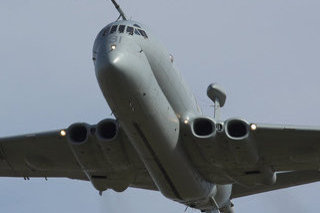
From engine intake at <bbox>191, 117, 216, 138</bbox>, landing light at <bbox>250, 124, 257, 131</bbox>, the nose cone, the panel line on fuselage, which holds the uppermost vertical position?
landing light at <bbox>250, 124, 257, 131</bbox>

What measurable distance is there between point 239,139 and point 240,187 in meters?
6.94

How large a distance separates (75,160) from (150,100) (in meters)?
6.54

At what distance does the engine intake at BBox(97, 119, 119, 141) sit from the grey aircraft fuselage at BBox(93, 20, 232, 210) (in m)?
1.18

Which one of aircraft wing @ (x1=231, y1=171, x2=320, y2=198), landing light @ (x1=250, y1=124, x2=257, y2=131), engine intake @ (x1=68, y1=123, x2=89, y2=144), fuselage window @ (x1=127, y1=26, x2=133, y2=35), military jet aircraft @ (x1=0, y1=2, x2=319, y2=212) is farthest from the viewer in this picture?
aircraft wing @ (x1=231, y1=171, x2=320, y2=198)

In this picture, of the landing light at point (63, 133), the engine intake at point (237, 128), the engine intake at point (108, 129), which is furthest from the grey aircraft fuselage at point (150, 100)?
the landing light at point (63, 133)

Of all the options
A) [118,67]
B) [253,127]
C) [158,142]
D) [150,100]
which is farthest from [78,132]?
[253,127]

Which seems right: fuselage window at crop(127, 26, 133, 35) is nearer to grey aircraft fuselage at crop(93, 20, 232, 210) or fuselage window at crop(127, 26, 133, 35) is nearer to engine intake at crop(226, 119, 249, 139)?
grey aircraft fuselage at crop(93, 20, 232, 210)

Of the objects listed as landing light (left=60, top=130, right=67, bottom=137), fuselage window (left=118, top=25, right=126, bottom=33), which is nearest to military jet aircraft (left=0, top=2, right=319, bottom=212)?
fuselage window (left=118, top=25, right=126, bottom=33)

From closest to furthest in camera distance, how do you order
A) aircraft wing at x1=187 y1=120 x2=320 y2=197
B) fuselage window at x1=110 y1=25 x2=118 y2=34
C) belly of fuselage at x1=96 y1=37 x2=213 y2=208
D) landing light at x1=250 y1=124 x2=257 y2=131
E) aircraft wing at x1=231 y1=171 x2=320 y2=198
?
belly of fuselage at x1=96 y1=37 x2=213 y2=208 → fuselage window at x1=110 y1=25 x2=118 y2=34 → landing light at x1=250 y1=124 x2=257 y2=131 → aircraft wing at x1=187 y1=120 x2=320 y2=197 → aircraft wing at x1=231 y1=171 x2=320 y2=198

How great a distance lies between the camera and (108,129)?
2898 centimetres

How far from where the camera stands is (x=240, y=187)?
1372 inches

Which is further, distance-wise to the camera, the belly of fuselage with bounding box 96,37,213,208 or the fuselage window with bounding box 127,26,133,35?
the fuselage window with bounding box 127,26,133,35

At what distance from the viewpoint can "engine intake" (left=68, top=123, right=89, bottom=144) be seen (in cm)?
2920

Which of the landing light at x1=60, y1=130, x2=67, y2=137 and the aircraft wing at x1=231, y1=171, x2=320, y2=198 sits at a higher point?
the aircraft wing at x1=231, y1=171, x2=320, y2=198
